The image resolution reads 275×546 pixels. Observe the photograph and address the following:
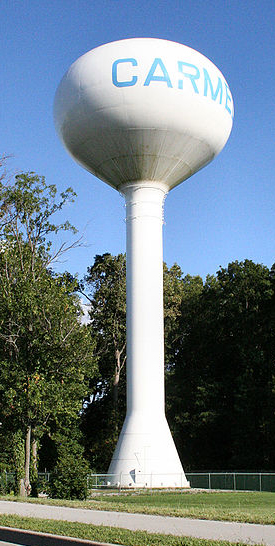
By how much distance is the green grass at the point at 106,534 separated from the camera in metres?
7.83

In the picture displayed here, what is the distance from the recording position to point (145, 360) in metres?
24.8

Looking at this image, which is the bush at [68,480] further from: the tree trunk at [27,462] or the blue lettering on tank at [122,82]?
the blue lettering on tank at [122,82]

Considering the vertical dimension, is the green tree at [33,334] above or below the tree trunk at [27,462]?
above

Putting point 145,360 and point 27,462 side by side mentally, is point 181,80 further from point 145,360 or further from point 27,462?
point 27,462

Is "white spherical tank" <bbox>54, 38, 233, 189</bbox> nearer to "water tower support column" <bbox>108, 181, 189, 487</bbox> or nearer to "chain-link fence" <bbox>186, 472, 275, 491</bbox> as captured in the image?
"water tower support column" <bbox>108, 181, 189, 487</bbox>

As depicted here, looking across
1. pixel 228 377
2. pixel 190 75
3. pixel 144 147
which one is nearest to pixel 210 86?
pixel 190 75

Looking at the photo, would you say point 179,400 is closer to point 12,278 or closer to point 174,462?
point 174,462

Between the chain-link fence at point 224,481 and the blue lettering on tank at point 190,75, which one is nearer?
the blue lettering on tank at point 190,75

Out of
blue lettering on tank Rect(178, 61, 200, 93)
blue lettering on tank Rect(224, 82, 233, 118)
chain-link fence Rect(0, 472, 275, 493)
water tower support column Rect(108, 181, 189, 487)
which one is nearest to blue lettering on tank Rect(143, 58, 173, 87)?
blue lettering on tank Rect(178, 61, 200, 93)

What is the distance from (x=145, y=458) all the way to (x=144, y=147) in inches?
456

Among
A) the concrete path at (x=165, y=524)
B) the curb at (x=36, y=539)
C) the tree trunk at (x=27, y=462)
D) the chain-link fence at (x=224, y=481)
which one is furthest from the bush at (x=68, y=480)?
the chain-link fence at (x=224, y=481)

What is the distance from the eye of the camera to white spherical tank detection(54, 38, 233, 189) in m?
23.3

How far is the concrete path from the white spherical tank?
15.1 metres

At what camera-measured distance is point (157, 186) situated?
25.9 m
